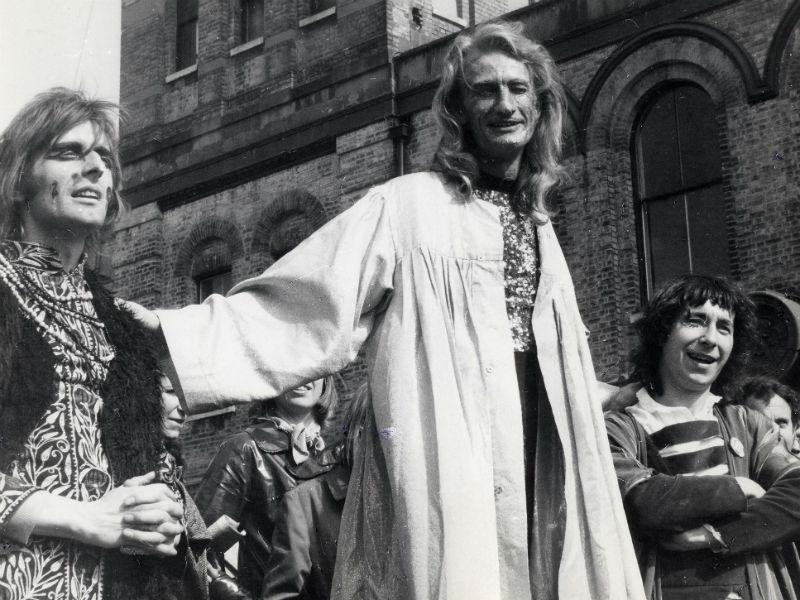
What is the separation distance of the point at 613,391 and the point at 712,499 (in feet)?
3.28

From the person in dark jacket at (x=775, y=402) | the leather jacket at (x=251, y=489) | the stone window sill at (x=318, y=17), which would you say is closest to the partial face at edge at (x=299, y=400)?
the leather jacket at (x=251, y=489)

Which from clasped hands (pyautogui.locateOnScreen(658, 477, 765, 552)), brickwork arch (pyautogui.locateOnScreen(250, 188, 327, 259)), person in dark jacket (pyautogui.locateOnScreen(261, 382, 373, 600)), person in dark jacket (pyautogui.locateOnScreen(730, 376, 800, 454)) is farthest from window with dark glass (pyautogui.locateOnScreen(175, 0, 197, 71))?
clasped hands (pyautogui.locateOnScreen(658, 477, 765, 552))

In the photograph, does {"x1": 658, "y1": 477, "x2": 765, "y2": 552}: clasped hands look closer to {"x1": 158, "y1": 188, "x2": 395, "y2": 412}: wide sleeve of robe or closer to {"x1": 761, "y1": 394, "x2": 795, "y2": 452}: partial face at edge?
{"x1": 158, "y1": 188, "x2": 395, "y2": 412}: wide sleeve of robe

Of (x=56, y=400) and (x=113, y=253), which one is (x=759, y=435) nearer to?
(x=56, y=400)

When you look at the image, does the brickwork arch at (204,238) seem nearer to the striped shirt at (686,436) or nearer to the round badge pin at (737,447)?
the striped shirt at (686,436)

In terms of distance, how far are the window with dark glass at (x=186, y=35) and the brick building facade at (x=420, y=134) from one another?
3cm

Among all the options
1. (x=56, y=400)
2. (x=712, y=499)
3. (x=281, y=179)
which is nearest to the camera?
(x=56, y=400)

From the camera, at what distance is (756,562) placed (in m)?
4.42

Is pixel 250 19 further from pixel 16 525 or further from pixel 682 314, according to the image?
pixel 16 525

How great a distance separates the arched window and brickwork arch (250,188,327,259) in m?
4.67

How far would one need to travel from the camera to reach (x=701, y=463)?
15.1 ft

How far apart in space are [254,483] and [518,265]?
271 centimetres

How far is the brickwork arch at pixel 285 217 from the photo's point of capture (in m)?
17.1

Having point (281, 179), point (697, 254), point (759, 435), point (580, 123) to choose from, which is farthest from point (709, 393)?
point (281, 179)
